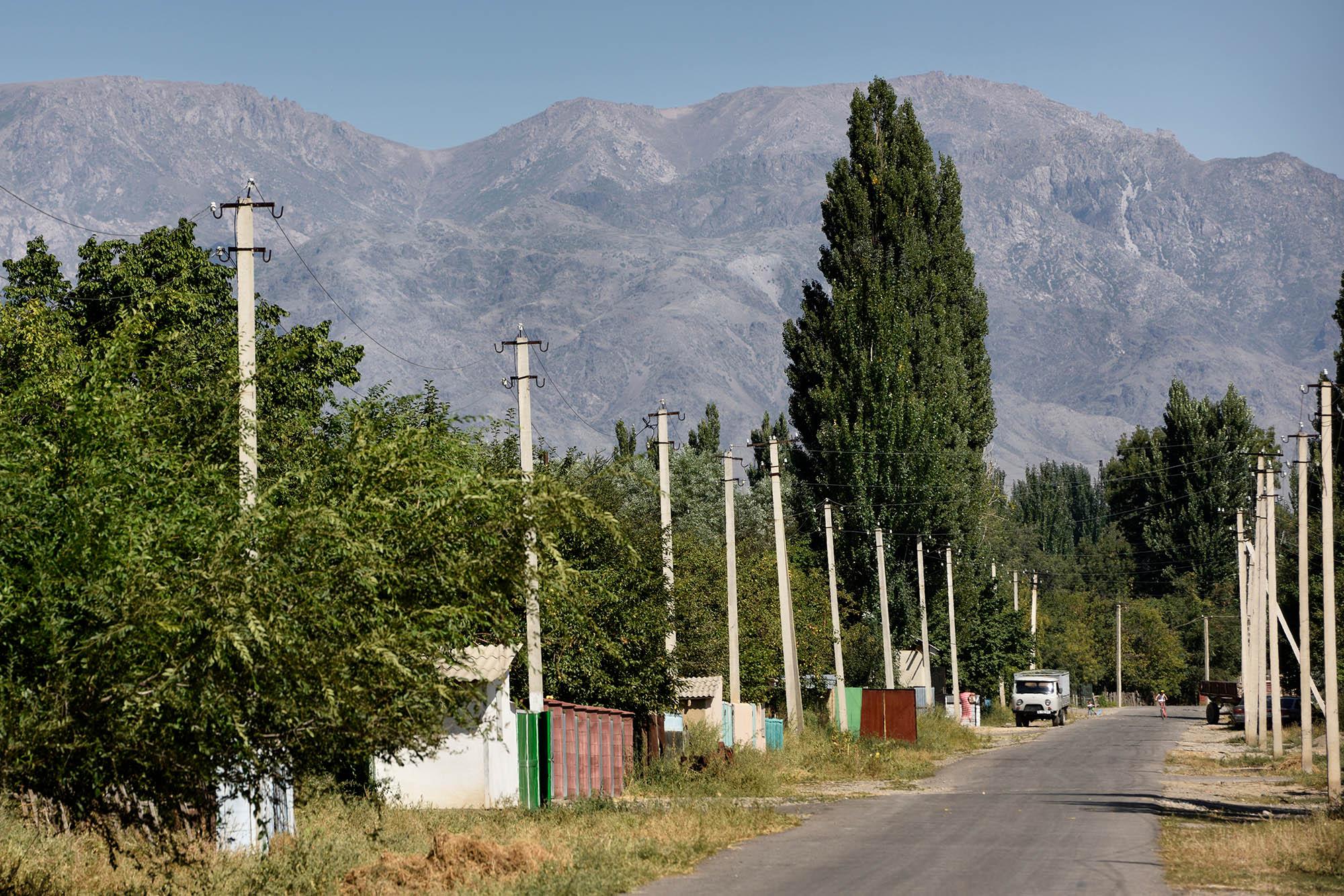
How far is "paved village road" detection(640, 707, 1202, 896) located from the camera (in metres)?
18.2

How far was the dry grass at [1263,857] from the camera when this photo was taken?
1864 centimetres

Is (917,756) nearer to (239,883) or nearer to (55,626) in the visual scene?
(239,883)

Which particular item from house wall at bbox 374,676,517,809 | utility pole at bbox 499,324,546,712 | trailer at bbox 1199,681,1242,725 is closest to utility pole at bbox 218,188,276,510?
utility pole at bbox 499,324,546,712

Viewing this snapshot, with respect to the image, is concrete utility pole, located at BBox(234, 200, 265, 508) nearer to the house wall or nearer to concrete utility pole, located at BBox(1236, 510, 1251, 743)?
the house wall

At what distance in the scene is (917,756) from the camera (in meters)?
46.7

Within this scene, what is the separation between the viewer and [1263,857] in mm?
20812

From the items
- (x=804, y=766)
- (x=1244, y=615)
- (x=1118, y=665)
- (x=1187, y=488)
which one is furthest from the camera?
(x=1118, y=665)

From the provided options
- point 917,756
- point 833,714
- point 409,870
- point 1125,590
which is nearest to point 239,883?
point 409,870

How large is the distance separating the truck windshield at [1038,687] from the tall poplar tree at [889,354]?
1923cm

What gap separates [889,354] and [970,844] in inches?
1637

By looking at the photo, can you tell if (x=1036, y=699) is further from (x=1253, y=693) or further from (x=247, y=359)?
(x=247, y=359)

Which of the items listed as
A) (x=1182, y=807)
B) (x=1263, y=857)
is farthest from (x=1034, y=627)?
(x=1263, y=857)

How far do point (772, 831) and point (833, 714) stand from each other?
28121 mm

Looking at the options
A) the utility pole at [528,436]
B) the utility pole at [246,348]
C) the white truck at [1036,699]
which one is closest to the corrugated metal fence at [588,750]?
the utility pole at [528,436]
